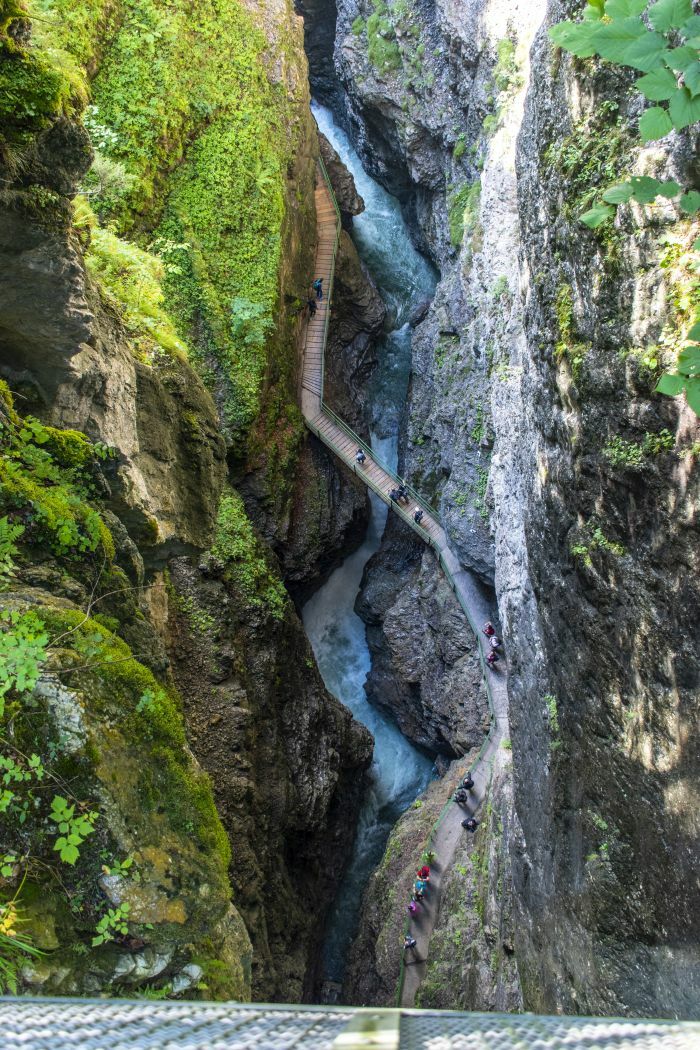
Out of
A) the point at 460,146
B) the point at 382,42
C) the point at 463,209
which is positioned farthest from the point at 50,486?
the point at 382,42

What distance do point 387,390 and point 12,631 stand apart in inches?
747

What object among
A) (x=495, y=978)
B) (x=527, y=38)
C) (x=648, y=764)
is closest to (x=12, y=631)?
(x=648, y=764)

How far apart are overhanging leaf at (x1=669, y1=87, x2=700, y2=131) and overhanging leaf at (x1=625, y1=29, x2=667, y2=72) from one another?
0.44ft

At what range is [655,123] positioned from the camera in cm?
268

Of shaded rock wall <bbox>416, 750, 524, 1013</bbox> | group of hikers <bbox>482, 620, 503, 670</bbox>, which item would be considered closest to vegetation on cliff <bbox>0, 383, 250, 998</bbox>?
shaded rock wall <bbox>416, 750, 524, 1013</bbox>

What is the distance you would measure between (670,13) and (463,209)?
16194mm

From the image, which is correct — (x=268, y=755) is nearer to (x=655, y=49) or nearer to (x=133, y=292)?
(x=133, y=292)

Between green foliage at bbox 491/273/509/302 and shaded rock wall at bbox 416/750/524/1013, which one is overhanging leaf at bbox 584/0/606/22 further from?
shaded rock wall at bbox 416/750/524/1013

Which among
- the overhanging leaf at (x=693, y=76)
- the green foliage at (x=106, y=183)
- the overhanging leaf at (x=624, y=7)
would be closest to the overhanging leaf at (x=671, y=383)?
the overhanging leaf at (x=693, y=76)

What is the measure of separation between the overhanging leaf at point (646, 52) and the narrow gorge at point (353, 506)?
32mm

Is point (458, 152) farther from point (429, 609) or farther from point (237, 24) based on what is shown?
point (429, 609)

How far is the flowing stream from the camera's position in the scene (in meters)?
18.6

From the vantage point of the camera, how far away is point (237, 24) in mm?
17609

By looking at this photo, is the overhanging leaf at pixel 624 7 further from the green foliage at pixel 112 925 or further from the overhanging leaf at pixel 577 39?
the green foliage at pixel 112 925
